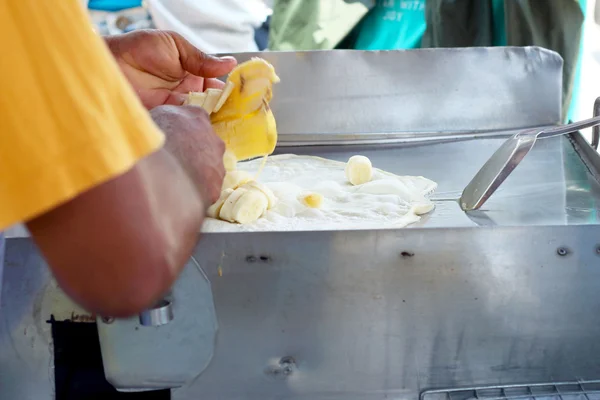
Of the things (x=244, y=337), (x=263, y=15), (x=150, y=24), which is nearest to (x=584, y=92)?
(x=263, y=15)

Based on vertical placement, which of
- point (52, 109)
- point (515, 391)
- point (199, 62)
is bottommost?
point (515, 391)

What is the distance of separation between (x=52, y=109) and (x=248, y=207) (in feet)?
2.37

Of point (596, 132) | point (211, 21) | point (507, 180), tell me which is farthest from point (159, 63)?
point (211, 21)

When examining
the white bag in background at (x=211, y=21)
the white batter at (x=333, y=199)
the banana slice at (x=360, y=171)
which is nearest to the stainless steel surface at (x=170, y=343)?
the white batter at (x=333, y=199)

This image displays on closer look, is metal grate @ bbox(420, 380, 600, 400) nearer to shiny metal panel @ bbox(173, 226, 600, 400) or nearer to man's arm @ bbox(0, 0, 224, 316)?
shiny metal panel @ bbox(173, 226, 600, 400)

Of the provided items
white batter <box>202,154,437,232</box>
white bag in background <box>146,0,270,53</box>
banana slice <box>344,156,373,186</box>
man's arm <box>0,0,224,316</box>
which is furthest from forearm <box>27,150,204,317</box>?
white bag in background <box>146,0,270,53</box>

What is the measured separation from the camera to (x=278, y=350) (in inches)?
37.9

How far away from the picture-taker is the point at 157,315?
0.90m

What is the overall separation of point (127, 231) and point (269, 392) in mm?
595

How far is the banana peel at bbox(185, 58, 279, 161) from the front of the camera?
3.48 feet

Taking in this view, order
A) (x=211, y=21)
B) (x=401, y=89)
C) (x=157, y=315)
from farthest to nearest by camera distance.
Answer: (x=211, y=21), (x=401, y=89), (x=157, y=315)

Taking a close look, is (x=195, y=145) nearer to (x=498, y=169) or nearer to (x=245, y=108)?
(x=245, y=108)

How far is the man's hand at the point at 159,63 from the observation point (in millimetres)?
1132

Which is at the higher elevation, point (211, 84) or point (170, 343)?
point (211, 84)
